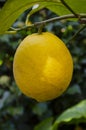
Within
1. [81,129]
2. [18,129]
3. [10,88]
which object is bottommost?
[81,129]

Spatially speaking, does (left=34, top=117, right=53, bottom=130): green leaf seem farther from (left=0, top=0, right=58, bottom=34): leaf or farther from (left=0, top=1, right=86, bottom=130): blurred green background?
(left=0, top=0, right=58, bottom=34): leaf

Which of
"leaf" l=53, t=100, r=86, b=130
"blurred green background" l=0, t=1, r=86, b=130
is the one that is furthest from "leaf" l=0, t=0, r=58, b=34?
"blurred green background" l=0, t=1, r=86, b=130

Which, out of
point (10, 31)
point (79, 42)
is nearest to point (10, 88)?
point (79, 42)

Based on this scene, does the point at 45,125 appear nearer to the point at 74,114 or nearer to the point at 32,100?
the point at 32,100

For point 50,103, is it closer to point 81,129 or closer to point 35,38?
point 81,129

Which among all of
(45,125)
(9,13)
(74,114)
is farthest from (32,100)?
(9,13)
